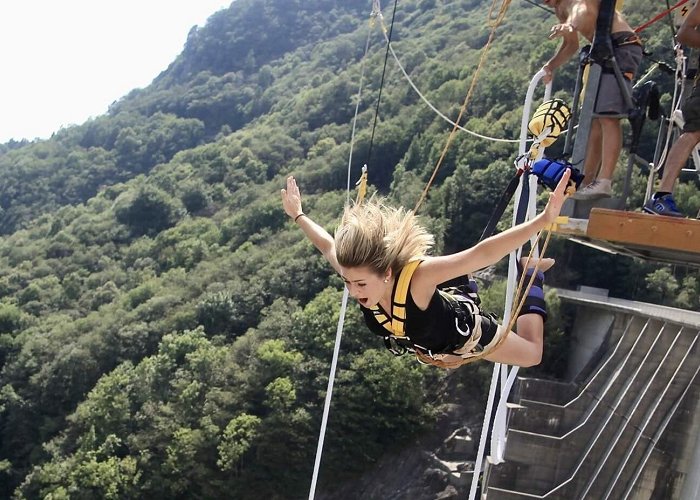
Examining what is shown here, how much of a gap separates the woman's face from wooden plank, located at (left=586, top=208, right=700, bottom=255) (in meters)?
2.12

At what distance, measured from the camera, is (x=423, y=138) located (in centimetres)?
5962

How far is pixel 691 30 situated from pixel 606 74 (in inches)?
26.1

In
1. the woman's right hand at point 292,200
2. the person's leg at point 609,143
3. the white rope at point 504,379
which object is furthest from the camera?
the person's leg at point 609,143

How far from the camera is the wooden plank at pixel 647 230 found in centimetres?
445

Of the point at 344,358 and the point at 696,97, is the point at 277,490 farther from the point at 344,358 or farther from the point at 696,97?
the point at 696,97

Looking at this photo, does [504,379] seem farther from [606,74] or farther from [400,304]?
[606,74]

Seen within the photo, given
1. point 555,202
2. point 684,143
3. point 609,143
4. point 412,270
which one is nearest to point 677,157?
point 684,143

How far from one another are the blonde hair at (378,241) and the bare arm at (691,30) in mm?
3132

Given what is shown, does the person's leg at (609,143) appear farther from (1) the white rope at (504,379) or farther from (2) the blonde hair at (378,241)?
(2) the blonde hair at (378,241)

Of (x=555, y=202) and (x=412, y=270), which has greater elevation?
(x=555, y=202)

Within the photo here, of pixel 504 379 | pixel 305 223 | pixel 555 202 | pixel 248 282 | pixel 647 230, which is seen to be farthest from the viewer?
pixel 248 282

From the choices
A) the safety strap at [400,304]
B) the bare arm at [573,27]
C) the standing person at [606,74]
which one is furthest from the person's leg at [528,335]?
the bare arm at [573,27]

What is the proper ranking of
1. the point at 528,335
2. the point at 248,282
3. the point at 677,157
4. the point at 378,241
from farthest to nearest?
the point at 248,282, the point at 677,157, the point at 528,335, the point at 378,241

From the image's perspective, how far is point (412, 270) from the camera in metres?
3.22
